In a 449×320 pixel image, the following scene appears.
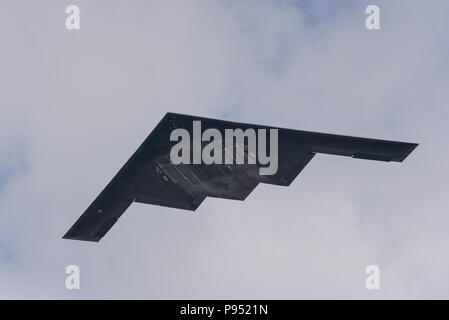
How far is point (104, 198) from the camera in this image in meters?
33.8

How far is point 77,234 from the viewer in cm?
3475

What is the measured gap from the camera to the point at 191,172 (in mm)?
32594

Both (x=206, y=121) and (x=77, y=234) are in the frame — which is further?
(x=77, y=234)

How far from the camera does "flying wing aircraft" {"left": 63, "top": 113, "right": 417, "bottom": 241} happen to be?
31484 millimetres

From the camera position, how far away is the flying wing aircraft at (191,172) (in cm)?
3148
